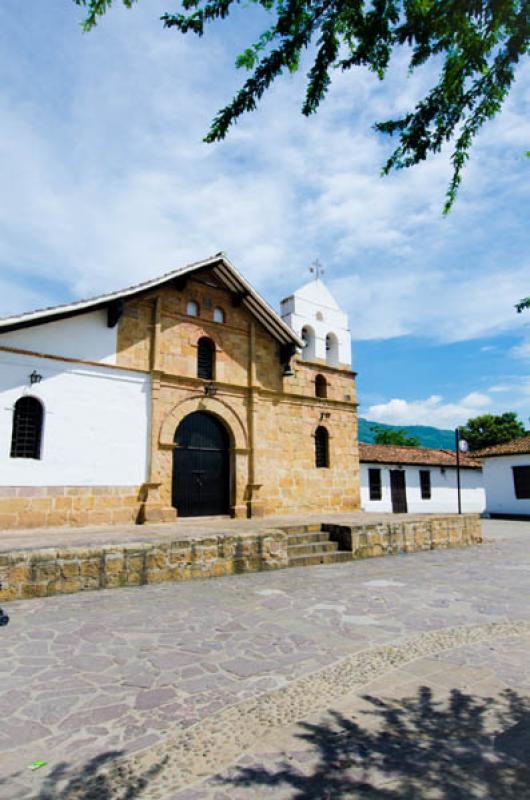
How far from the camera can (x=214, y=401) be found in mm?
13781

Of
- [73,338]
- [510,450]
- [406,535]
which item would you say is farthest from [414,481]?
[73,338]

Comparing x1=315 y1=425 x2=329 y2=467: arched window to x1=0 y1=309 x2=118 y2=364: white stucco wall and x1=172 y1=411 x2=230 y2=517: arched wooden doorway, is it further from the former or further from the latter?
x1=0 y1=309 x2=118 y2=364: white stucco wall

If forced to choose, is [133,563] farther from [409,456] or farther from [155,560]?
[409,456]

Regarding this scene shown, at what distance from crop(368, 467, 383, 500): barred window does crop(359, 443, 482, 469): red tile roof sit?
575 millimetres

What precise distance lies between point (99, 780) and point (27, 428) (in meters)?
9.28

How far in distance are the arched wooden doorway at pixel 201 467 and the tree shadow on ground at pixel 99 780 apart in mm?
10191

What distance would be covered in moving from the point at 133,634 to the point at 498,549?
10439 mm

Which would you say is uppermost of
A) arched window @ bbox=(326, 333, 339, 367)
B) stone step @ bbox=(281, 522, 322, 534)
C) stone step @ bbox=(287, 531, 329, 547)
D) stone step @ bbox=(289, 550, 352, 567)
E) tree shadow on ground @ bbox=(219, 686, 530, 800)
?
arched window @ bbox=(326, 333, 339, 367)

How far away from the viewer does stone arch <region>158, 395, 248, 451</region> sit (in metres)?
12.6

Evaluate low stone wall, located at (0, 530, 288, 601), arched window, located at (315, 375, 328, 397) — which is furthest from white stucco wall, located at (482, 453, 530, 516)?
low stone wall, located at (0, 530, 288, 601)

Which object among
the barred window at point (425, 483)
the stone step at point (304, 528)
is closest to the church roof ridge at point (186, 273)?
the stone step at point (304, 528)

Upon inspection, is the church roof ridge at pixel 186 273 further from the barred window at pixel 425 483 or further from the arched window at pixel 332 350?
the barred window at pixel 425 483

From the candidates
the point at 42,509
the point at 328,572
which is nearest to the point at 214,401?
the point at 42,509

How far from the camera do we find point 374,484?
2245 centimetres
